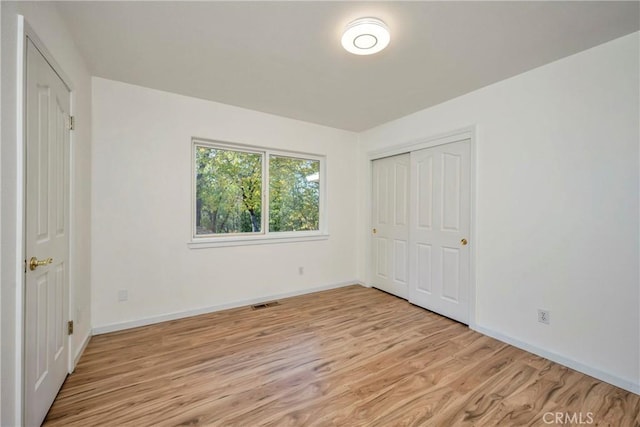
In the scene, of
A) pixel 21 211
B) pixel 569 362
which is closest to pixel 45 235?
pixel 21 211

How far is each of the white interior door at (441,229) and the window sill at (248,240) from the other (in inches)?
54.8

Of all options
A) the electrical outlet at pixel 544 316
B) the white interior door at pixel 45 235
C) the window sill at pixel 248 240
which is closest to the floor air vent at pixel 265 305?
the window sill at pixel 248 240

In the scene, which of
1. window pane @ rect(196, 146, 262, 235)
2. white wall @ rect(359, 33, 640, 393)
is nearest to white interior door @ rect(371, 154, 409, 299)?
white wall @ rect(359, 33, 640, 393)

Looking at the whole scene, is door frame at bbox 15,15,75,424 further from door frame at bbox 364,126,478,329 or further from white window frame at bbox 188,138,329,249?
door frame at bbox 364,126,478,329

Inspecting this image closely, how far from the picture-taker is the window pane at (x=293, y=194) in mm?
3758

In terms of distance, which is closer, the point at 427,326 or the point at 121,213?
the point at 121,213

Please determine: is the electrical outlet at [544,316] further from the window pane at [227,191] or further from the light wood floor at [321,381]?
the window pane at [227,191]

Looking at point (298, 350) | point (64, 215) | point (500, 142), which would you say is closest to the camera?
point (64, 215)

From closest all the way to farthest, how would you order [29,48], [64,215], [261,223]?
[29,48], [64,215], [261,223]

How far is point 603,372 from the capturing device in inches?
78.0

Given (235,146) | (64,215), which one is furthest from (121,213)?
(235,146)

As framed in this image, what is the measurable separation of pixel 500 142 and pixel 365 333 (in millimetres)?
2243

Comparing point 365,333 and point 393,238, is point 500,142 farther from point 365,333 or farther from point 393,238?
point 365,333

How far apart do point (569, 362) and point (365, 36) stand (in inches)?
114
